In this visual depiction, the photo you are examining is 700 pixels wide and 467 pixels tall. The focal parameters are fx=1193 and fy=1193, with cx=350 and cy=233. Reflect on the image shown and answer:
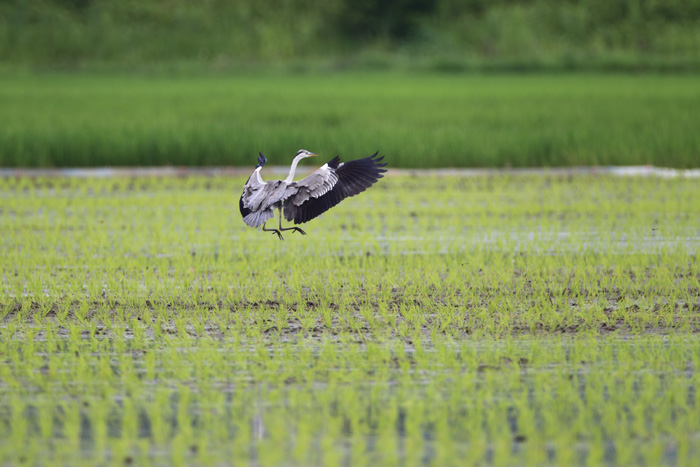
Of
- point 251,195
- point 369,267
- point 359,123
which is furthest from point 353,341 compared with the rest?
point 359,123

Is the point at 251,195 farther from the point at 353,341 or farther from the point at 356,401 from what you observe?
the point at 356,401

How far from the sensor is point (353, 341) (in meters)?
6.06

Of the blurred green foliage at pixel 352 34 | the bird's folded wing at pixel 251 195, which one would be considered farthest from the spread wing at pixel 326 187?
the blurred green foliage at pixel 352 34

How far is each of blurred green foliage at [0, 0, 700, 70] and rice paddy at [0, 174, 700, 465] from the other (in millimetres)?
26591

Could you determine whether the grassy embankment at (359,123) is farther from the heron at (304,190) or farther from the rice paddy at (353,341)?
the heron at (304,190)

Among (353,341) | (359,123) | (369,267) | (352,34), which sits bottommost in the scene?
(353,341)

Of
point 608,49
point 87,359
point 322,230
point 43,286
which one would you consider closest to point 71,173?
point 322,230

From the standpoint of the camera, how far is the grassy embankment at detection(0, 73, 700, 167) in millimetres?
16125

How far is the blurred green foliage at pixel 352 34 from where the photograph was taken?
124 ft

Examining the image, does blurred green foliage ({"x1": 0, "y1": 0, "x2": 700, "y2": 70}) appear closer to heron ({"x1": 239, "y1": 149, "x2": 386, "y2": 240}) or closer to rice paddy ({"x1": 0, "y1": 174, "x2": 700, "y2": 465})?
rice paddy ({"x1": 0, "y1": 174, "x2": 700, "y2": 465})

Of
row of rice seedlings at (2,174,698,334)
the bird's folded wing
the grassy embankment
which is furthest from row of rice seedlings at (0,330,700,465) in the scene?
the grassy embankment

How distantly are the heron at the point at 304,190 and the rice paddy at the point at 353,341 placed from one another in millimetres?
476

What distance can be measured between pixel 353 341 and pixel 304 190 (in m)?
1.71

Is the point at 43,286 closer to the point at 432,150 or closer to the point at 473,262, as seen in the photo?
the point at 473,262
